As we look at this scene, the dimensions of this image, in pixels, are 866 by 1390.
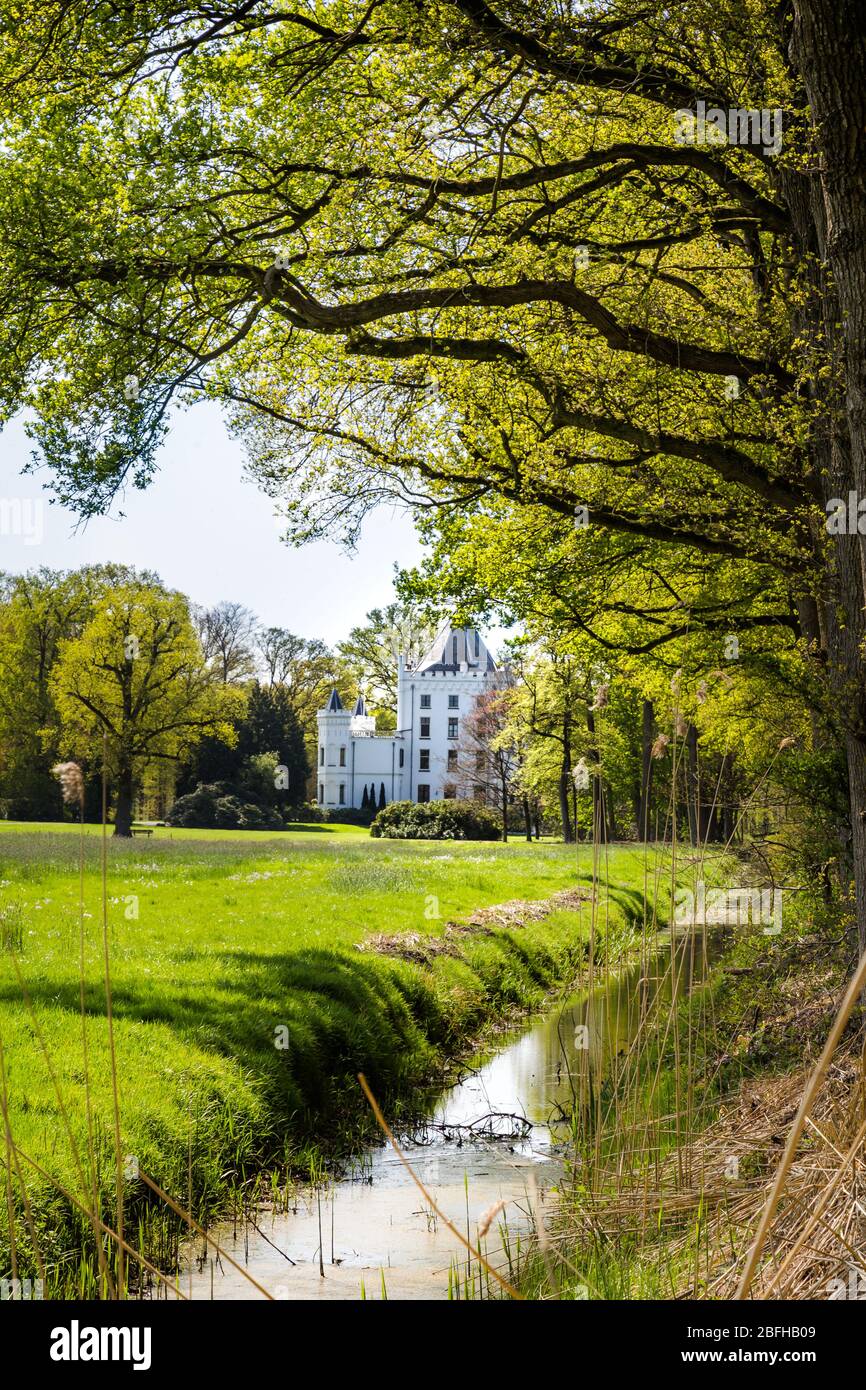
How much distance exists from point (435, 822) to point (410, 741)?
2673cm

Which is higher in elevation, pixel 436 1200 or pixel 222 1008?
pixel 222 1008

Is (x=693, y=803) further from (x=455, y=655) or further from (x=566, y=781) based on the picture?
(x=455, y=655)

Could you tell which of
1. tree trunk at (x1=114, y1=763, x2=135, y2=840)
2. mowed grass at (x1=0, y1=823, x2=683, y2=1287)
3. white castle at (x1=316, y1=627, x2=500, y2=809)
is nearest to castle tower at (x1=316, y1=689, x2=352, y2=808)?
white castle at (x1=316, y1=627, x2=500, y2=809)

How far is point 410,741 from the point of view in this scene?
68562 millimetres

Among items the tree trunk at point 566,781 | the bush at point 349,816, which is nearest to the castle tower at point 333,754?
the bush at point 349,816

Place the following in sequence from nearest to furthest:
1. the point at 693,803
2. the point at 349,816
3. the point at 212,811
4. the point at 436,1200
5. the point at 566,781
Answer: the point at 693,803 → the point at 436,1200 → the point at 566,781 → the point at 212,811 → the point at 349,816

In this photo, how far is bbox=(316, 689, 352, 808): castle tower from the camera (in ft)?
216

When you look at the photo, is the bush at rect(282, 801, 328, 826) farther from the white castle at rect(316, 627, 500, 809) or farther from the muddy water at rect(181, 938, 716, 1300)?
the muddy water at rect(181, 938, 716, 1300)

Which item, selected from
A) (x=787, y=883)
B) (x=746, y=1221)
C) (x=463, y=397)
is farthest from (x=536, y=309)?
(x=746, y=1221)

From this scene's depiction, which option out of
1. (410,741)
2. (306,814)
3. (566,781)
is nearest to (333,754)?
(410,741)

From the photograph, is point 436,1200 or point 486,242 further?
point 486,242

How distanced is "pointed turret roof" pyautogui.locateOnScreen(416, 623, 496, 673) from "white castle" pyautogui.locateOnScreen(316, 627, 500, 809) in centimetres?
8

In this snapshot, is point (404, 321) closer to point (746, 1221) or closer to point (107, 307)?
point (107, 307)
